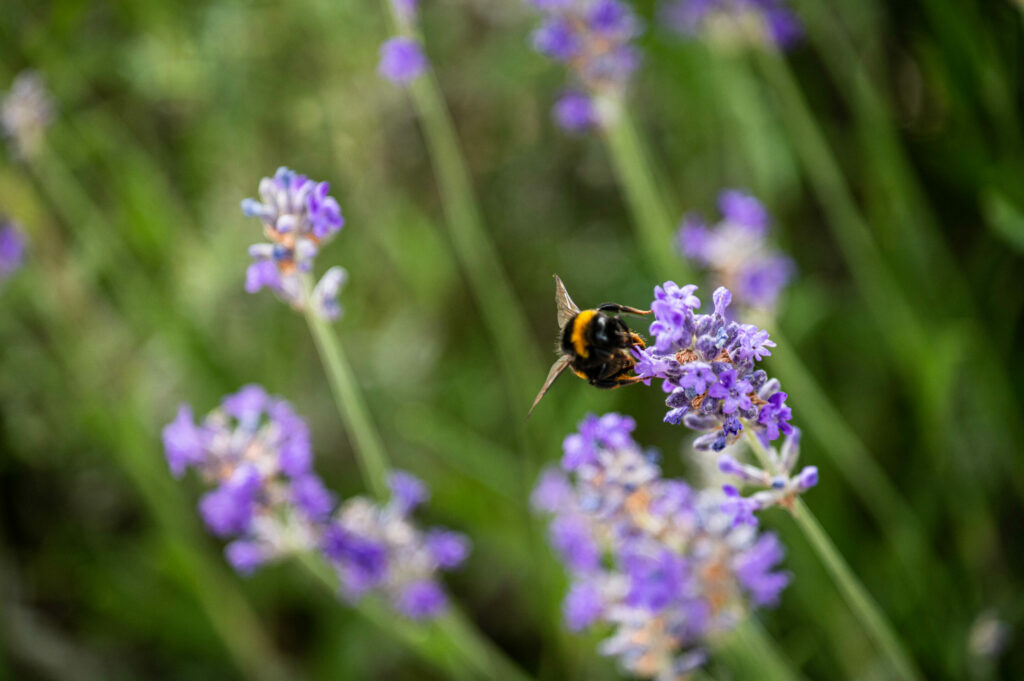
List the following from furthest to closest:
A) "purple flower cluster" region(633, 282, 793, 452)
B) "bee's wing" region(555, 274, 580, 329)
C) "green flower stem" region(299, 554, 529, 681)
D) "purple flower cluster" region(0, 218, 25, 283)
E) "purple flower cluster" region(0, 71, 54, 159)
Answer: "purple flower cluster" region(0, 218, 25, 283), "purple flower cluster" region(0, 71, 54, 159), "green flower stem" region(299, 554, 529, 681), "bee's wing" region(555, 274, 580, 329), "purple flower cluster" region(633, 282, 793, 452)

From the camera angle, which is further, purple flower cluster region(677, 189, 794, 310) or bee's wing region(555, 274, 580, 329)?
purple flower cluster region(677, 189, 794, 310)

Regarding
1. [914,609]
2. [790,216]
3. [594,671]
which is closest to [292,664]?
[594,671]

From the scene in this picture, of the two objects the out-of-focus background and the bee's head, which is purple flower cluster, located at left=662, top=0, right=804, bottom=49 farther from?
the bee's head

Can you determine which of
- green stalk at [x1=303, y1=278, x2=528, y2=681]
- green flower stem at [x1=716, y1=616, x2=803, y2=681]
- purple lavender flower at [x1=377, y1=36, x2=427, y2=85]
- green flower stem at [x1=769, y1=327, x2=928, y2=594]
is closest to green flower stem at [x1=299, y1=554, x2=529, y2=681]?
green stalk at [x1=303, y1=278, x2=528, y2=681]

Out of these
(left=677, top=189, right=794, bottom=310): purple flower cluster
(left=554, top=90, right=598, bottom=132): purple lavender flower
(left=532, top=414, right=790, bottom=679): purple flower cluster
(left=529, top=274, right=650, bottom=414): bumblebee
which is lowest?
(left=532, top=414, right=790, bottom=679): purple flower cluster

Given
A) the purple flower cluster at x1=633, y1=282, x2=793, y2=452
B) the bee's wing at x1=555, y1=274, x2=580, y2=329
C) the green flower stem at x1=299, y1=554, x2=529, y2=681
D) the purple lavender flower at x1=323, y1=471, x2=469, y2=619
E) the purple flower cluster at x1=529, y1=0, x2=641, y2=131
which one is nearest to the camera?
the purple flower cluster at x1=633, y1=282, x2=793, y2=452

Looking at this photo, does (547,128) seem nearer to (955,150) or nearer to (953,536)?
(955,150)

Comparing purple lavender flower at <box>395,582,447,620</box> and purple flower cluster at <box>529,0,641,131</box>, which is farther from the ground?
purple flower cluster at <box>529,0,641,131</box>
